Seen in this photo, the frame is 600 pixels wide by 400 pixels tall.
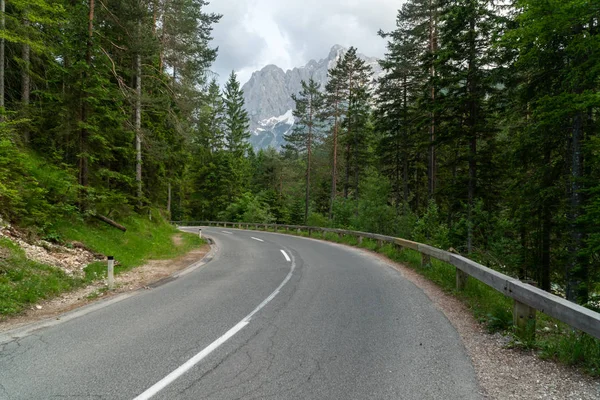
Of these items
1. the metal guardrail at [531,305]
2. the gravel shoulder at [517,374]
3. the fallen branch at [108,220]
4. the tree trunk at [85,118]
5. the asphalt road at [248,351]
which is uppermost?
the tree trunk at [85,118]

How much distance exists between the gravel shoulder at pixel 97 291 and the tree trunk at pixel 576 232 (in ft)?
40.4

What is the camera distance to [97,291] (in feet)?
24.3

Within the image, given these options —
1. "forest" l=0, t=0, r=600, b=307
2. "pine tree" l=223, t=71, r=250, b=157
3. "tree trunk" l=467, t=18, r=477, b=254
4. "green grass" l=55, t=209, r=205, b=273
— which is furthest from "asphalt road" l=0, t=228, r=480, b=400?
"pine tree" l=223, t=71, r=250, b=157

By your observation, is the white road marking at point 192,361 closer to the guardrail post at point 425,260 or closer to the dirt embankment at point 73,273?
the dirt embankment at point 73,273

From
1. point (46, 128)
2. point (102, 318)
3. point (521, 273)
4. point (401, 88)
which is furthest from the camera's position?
point (401, 88)

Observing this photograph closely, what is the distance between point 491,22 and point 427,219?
31.8ft

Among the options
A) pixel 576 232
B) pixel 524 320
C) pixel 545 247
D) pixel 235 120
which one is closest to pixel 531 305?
pixel 524 320

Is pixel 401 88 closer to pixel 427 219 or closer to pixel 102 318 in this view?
pixel 427 219

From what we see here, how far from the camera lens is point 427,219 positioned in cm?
1536

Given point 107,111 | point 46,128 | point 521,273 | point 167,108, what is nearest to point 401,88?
point 521,273

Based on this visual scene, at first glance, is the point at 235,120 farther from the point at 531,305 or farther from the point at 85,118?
the point at 531,305

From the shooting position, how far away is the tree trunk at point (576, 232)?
30.1ft

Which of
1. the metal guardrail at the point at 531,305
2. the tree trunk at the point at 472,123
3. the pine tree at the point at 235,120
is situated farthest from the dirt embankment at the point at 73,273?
the pine tree at the point at 235,120

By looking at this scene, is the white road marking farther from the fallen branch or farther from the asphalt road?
the fallen branch
